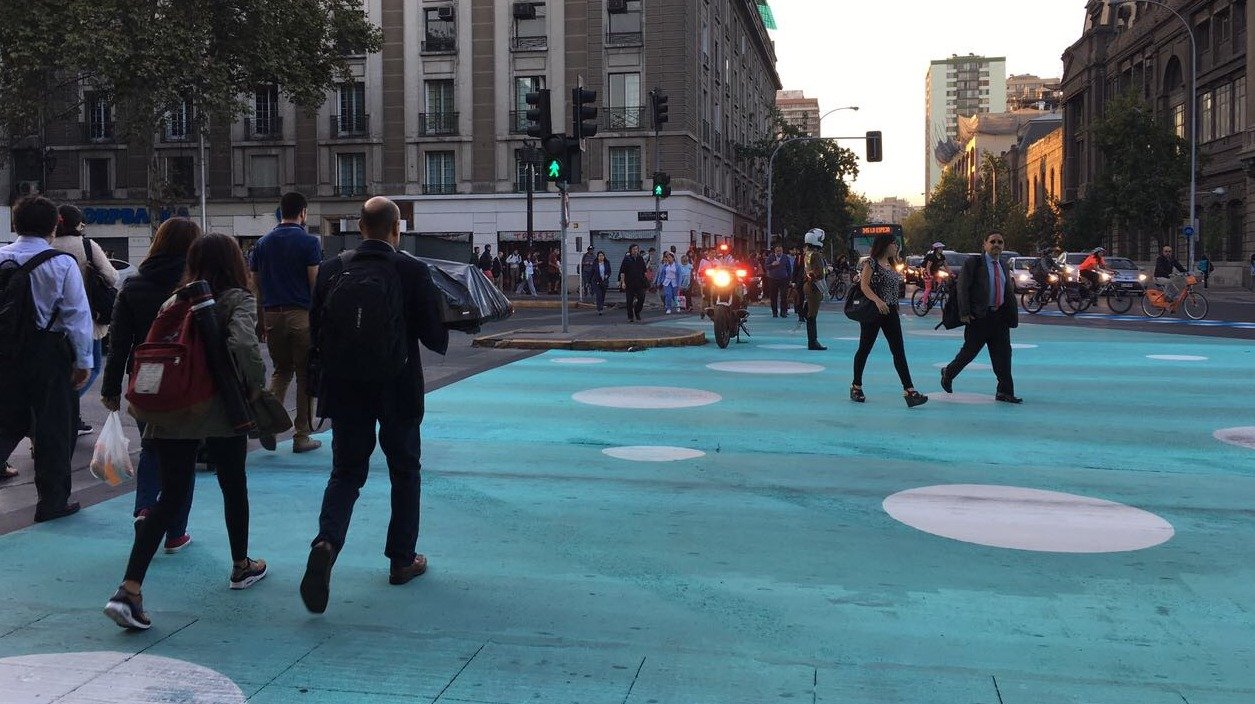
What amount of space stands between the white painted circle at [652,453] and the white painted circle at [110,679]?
13.5ft

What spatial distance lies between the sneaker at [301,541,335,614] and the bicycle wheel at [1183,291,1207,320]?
77.5ft

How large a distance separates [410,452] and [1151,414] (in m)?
7.76

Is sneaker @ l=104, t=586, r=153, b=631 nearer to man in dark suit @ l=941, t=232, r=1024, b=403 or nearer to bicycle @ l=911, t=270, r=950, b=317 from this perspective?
man in dark suit @ l=941, t=232, r=1024, b=403

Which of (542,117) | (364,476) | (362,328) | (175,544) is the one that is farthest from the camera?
(542,117)

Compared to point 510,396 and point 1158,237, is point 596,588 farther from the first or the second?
point 1158,237

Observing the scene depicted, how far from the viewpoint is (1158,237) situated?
5150 centimetres

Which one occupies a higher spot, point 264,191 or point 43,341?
point 264,191

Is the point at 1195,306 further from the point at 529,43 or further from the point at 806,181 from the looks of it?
the point at 806,181

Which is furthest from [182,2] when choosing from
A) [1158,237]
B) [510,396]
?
[1158,237]

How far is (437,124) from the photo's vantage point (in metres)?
48.3

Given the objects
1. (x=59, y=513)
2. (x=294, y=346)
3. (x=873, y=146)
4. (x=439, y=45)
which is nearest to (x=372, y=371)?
(x=59, y=513)

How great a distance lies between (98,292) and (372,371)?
152 inches

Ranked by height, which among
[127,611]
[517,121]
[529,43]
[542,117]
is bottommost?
[127,611]

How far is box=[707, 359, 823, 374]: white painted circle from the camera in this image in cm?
1327
